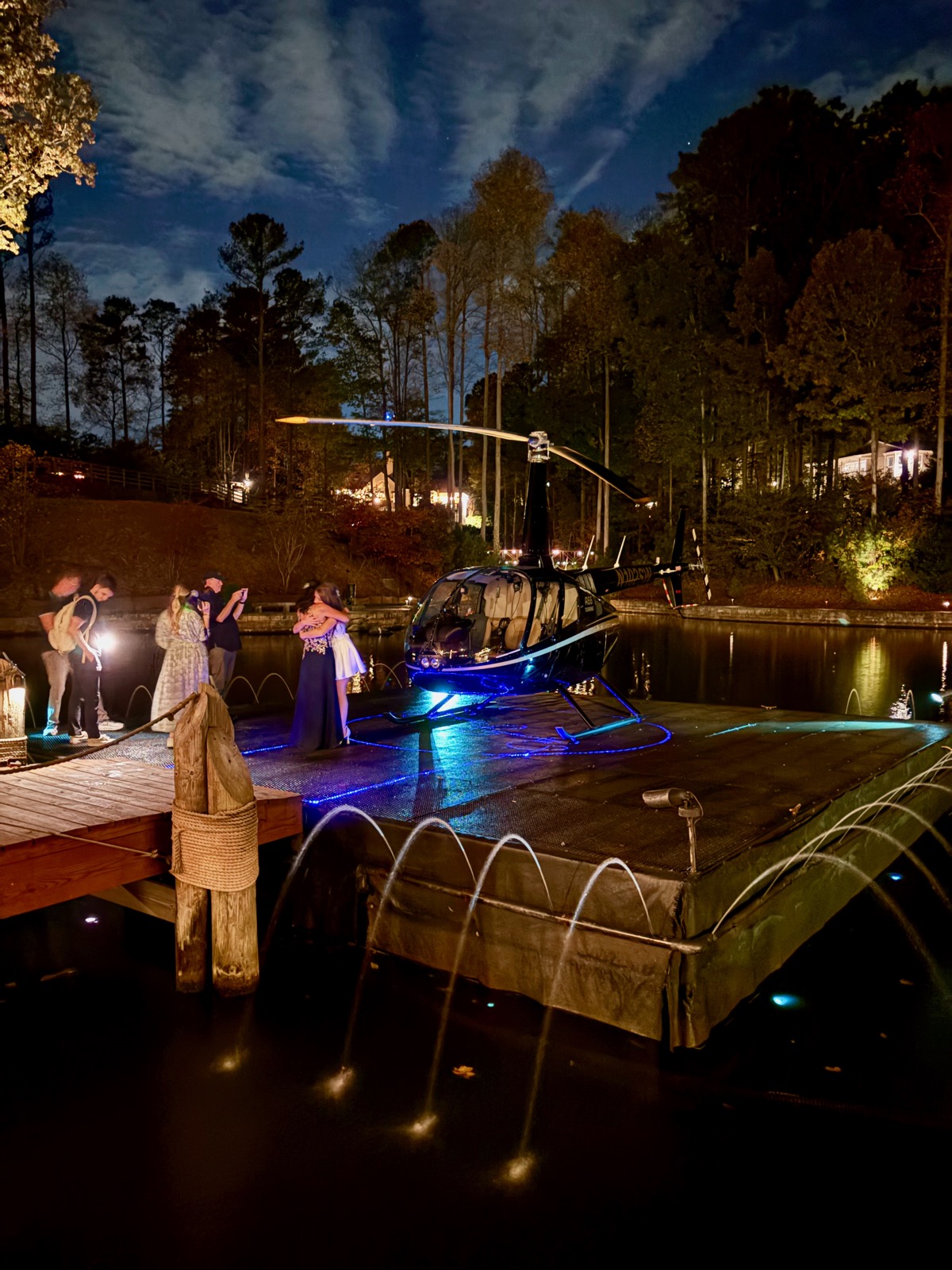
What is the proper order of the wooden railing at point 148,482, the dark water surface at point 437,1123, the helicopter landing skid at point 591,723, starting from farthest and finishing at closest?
the wooden railing at point 148,482, the helicopter landing skid at point 591,723, the dark water surface at point 437,1123

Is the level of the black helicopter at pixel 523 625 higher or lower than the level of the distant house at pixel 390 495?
lower

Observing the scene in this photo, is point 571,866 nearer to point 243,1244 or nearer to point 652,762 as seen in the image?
point 243,1244

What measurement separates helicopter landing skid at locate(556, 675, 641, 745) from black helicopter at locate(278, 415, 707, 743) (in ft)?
0.10

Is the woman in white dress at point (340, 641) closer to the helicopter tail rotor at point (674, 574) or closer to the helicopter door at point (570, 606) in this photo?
the helicopter door at point (570, 606)

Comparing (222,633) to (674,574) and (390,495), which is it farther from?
(390,495)

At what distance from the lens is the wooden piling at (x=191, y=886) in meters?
5.76

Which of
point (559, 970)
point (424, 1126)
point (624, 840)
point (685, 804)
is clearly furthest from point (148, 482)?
point (424, 1126)

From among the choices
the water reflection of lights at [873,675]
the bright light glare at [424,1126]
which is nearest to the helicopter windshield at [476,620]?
the bright light glare at [424,1126]

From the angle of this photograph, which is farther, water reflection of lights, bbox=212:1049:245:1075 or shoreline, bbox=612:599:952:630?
shoreline, bbox=612:599:952:630

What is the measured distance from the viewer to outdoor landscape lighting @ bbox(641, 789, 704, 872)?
220 inches

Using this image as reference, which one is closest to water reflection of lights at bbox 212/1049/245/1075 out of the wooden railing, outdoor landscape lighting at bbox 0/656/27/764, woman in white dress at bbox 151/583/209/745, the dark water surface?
the dark water surface

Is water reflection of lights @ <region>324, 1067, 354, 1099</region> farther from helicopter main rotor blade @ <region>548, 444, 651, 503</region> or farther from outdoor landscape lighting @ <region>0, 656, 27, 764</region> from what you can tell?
helicopter main rotor blade @ <region>548, 444, 651, 503</region>

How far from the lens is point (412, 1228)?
13.7 feet

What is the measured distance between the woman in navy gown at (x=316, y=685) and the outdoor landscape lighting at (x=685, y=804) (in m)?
3.86
